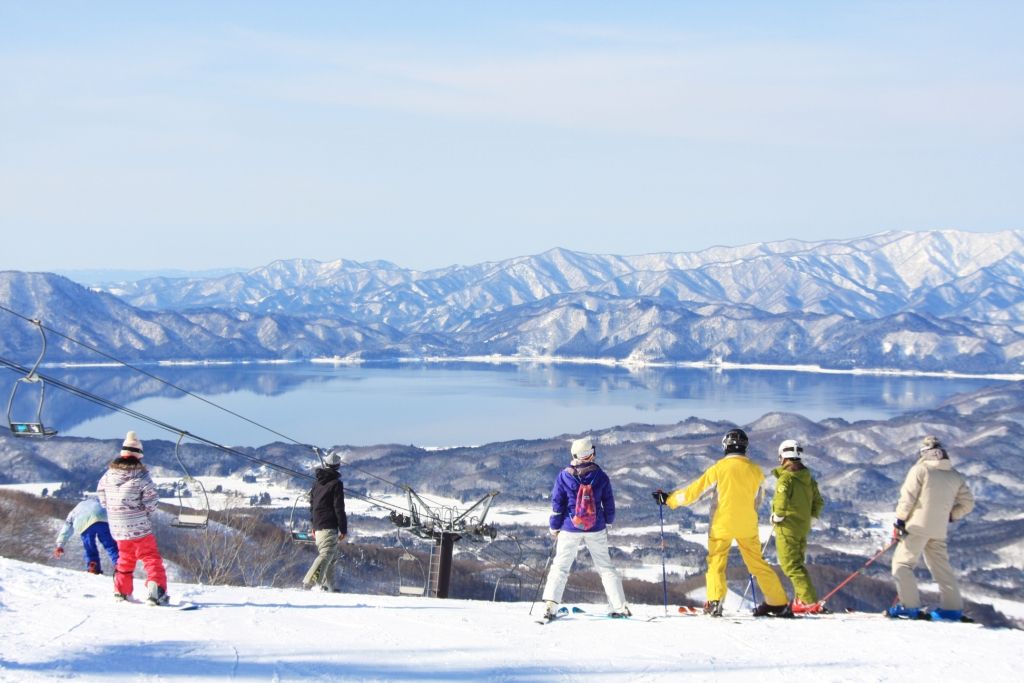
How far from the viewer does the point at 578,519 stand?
1045 cm

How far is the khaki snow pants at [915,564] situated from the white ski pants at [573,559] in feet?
10.0

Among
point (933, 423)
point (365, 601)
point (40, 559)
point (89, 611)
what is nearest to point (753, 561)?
point (365, 601)

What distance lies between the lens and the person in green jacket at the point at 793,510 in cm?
1091

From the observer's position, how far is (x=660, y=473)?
11856 centimetres

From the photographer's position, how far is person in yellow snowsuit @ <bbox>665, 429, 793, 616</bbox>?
34.3 ft

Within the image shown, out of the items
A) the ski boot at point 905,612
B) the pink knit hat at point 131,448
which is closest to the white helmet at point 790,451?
the ski boot at point 905,612

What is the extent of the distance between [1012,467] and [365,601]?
12504 centimetres

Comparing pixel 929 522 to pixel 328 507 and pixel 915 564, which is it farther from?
pixel 328 507

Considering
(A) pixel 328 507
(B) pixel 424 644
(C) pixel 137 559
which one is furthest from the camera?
(A) pixel 328 507

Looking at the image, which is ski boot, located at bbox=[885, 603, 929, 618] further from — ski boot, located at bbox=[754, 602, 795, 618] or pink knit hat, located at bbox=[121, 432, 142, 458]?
pink knit hat, located at bbox=[121, 432, 142, 458]

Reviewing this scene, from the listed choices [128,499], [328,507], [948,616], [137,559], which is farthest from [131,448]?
[948,616]

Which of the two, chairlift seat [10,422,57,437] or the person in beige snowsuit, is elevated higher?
chairlift seat [10,422,57,437]

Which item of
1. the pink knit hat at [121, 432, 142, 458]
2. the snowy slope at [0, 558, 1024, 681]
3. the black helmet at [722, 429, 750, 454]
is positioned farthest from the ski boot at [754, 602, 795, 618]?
the pink knit hat at [121, 432, 142, 458]

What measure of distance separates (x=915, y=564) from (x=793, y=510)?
1.58m
